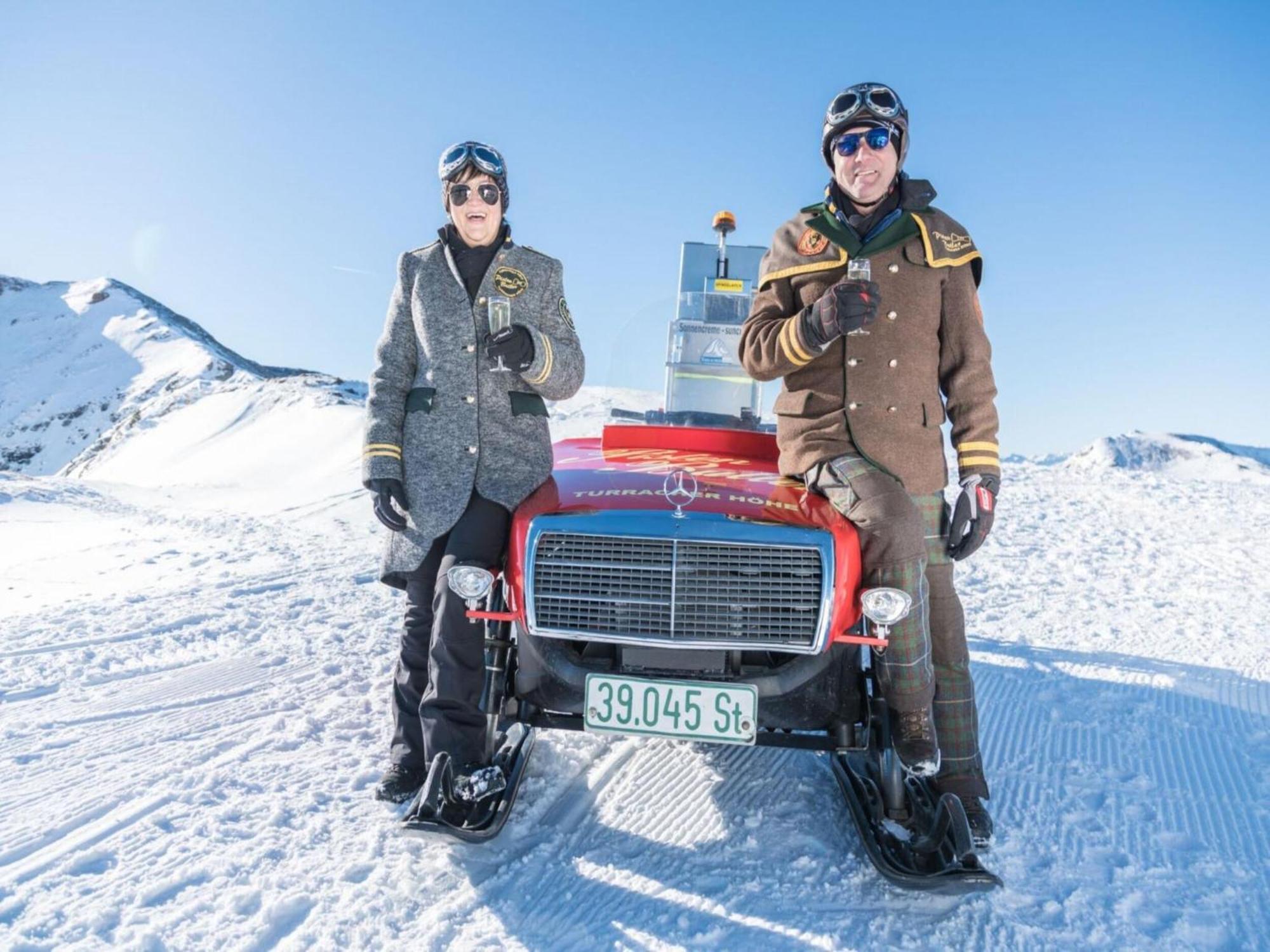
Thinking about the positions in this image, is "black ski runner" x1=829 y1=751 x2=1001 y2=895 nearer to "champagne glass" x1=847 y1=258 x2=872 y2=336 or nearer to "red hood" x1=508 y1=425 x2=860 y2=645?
"red hood" x1=508 y1=425 x2=860 y2=645

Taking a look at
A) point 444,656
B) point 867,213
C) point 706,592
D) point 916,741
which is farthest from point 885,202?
point 444,656

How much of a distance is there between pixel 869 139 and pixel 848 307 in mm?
776

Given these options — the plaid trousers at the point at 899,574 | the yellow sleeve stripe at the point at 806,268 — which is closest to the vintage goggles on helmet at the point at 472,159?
the yellow sleeve stripe at the point at 806,268

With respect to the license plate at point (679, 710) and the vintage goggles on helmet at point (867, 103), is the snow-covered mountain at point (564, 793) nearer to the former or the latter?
the license plate at point (679, 710)

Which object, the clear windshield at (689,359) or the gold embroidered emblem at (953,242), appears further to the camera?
the clear windshield at (689,359)

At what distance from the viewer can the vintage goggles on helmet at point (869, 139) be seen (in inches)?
134

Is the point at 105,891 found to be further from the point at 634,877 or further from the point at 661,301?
the point at 661,301

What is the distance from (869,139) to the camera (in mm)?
3408

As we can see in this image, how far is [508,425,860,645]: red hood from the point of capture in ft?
10.3

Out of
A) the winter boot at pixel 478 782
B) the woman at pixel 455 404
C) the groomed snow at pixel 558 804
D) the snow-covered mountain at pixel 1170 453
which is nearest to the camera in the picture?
the groomed snow at pixel 558 804

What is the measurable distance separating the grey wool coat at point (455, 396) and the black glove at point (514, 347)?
3 centimetres

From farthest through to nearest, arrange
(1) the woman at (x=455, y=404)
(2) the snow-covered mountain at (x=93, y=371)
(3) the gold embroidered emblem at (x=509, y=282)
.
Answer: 1. (2) the snow-covered mountain at (x=93, y=371)
2. (3) the gold embroidered emblem at (x=509, y=282)
3. (1) the woman at (x=455, y=404)

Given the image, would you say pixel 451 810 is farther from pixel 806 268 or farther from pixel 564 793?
pixel 806 268

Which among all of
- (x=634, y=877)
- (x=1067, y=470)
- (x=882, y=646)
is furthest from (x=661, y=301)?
(x=1067, y=470)
